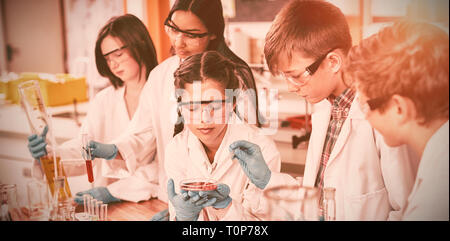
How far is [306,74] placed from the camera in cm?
193

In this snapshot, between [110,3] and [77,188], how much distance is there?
3.05ft

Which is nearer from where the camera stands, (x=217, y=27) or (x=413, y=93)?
(x=413, y=93)

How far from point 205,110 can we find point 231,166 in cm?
28

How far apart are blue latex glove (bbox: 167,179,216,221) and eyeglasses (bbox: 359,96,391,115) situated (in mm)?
745

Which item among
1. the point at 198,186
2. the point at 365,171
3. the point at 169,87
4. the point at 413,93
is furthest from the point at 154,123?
the point at 413,93

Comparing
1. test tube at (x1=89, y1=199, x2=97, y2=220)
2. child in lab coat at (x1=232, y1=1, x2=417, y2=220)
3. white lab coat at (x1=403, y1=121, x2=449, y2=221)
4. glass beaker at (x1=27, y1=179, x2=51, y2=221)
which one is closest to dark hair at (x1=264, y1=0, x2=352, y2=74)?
child in lab coat at (x1=232, y1=1, x2=417, y2=220)

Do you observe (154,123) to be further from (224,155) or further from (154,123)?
(224,155)

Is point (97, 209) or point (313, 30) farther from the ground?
point (313, 30)

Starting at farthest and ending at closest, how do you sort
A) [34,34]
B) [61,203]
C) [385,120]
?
[34,34], [61,203], [385,120]

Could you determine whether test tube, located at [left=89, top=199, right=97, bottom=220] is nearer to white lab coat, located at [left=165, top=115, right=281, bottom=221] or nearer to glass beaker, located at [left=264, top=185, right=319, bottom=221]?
white lab coat, located at [left=165, top=115, right=281, bottom=221]

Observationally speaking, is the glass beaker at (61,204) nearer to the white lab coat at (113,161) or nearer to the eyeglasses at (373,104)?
the white lab coat at (113,161)

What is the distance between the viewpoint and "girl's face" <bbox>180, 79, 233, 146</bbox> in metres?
2.05

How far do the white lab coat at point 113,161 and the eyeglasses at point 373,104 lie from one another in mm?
1012
